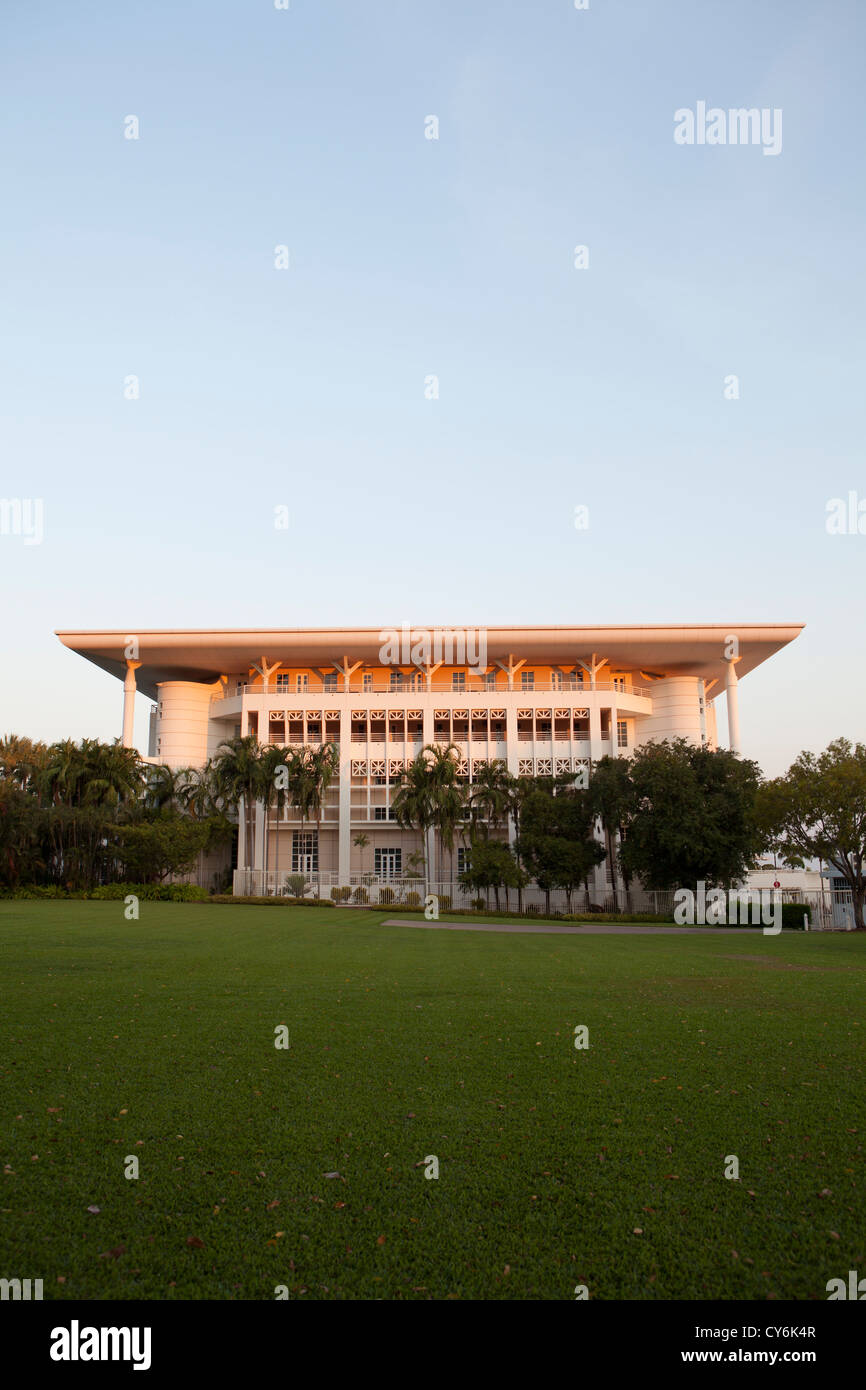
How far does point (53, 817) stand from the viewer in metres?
48.3

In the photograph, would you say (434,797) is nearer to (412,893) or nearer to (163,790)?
(412,893)

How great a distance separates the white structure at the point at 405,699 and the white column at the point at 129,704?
0.31ft

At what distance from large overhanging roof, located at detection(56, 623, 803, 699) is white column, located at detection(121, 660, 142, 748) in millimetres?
947

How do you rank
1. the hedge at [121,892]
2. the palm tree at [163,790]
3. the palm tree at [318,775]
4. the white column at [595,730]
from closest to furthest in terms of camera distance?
the hedge at [121,892] → the palm tree at [318,775] → the palm tree at [163,790] → the white column at [595,730]

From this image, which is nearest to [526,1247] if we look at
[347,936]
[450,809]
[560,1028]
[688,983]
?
[560,1028]

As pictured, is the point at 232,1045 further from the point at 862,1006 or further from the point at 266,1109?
the point at 862,1006

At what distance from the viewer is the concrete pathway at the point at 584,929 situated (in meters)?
33.3

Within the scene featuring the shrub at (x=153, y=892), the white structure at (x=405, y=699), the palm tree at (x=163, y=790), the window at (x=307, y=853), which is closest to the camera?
the shrub at (x=153, y=892)

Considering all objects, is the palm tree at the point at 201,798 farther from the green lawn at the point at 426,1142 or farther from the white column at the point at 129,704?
the green lawn at the point at 426,1142

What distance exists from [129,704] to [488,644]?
2492 centimetres

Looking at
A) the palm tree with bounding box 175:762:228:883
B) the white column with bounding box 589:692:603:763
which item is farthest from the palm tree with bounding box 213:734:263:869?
the white column with bounding box 589:692:603:763

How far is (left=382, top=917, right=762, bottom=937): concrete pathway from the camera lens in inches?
1313

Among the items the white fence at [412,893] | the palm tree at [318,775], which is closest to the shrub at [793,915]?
the white fence at [412,893]
